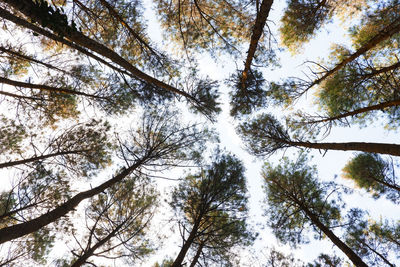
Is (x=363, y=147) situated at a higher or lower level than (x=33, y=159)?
higher

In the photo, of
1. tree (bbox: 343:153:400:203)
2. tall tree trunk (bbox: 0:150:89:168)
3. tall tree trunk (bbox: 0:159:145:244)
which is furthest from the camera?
tree (bbox: 343:153:400:203)

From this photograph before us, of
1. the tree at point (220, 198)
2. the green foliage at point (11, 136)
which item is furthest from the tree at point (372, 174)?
the green foliage at point (11, 136)

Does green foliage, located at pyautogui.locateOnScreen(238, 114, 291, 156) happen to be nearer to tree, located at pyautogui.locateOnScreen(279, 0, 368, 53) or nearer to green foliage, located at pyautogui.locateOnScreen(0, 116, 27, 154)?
tree, located at pyautogui.locateOnScreen(279, 0, 368, 53)

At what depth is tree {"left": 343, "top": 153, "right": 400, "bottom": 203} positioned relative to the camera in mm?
7863

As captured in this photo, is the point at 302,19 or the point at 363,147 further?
the point at 302,19

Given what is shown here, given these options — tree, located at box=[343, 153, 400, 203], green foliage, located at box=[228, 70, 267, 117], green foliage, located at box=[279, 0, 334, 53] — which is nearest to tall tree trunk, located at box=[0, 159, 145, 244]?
green foliage, located at box=[228, 70, 267, 117]

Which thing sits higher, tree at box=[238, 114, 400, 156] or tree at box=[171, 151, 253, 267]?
tree at box=[238, 114, 400, 156]

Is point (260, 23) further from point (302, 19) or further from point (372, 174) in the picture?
point (372, 174)

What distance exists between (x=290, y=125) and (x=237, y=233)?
4484mm

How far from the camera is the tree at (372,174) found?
7.86 meters

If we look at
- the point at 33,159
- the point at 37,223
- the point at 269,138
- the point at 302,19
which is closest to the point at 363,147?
the point at 269,138

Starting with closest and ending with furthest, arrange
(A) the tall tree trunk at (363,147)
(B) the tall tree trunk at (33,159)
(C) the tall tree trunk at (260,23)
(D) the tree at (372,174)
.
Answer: (A) the tall tree trunk at (363,147)
(C) the tall tree trunk at (260,23)
(B) the tall tree trunk at (33,159)
(D) the tree at (372,174)

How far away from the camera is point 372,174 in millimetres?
8391

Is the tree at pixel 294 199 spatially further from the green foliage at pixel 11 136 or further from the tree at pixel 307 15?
the green foliage at pixel 11 136
